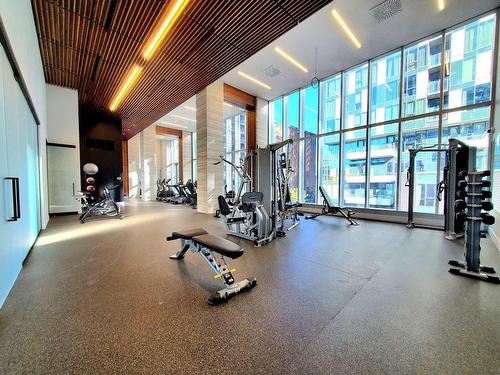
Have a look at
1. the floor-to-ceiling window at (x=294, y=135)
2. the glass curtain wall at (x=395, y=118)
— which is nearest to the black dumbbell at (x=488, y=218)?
the glass curtain wall at (x=395, y=118)

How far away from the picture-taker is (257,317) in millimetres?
1789

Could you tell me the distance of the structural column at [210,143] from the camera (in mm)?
7363

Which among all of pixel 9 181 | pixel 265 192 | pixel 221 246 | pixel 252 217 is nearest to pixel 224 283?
pixel 221 246

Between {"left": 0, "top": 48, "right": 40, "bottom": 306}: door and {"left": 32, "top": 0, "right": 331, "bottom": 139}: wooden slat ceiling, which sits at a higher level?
{"left": 32, "top": 0, "right": 331, "bottom": 139}: wooden slat ceiling

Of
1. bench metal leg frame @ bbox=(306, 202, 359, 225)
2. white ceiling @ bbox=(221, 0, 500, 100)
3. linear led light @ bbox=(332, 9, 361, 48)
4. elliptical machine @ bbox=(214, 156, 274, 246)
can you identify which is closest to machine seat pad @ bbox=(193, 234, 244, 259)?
elliptical machine @ bbox=(214, 156, 274, 246)

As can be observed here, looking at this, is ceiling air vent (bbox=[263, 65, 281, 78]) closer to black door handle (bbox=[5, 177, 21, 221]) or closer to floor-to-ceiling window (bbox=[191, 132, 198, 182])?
black door handle (bbox=[5, 177, 21, 221])

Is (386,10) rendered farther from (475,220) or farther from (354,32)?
(475,220)

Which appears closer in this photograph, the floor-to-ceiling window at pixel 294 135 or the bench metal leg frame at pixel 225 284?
the bench metal leg frame at pixel 225 284

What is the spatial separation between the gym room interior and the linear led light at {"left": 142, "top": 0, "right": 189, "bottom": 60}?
0.03m

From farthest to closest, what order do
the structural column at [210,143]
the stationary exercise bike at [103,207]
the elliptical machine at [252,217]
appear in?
the structural column at [210,143] < the stationary exercise bike at [103,207] < the elliptical machine at [252,217]

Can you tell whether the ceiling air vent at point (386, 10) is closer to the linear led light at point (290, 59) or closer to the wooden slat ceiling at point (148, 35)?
the wooden slat ceiling at point (148, 35)

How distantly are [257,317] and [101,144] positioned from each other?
10.8 m

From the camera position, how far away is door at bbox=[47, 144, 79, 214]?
21.7 feet

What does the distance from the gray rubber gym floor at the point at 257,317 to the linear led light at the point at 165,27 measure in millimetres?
4106
